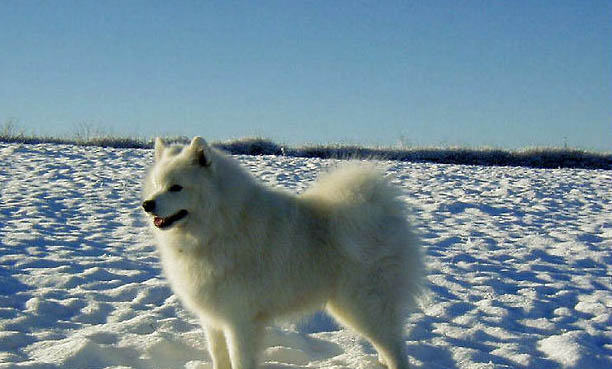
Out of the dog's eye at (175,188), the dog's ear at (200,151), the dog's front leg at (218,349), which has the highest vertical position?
the dog's ear at (200,151)

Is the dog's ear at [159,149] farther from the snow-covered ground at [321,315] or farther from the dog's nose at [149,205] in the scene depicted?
the snow-covered ground at [321,315]

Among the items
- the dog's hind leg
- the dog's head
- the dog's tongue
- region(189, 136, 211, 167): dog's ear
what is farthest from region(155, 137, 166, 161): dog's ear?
the dog's hind leg

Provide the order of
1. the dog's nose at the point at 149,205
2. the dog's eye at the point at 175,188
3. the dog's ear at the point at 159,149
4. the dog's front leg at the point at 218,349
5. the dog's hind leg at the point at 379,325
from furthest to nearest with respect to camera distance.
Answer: the dog's ear at the point at 159,149 → the dog's front leg at the point at 218,349 → the dog's hind leg at the point at 379,325 → the dog's eye at the point at 175,188 → the dog's nose at the point at 149,205

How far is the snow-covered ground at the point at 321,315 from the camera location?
3.72m

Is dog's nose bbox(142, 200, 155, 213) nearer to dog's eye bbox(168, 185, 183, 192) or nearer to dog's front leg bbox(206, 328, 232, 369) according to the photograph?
dog's eye bbox(168, 185, 183, 192)

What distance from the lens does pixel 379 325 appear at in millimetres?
3383

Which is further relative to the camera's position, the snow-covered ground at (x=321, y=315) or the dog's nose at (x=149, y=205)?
the snow-covered ground at (x=321, y=315)

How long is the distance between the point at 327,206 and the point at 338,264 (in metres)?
0.41

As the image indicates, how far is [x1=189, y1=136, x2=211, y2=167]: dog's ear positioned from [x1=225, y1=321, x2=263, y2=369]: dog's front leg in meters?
1.00

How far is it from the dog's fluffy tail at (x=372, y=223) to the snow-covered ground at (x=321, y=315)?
0.75 m

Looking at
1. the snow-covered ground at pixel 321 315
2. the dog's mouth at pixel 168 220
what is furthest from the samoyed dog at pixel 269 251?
the snow-covered ground at pixel 321 315

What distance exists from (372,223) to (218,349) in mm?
1320

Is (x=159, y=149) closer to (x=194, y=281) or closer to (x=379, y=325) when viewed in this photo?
(x=194, y=281)

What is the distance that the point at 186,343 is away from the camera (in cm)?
386
